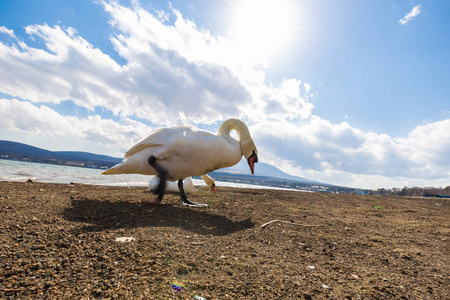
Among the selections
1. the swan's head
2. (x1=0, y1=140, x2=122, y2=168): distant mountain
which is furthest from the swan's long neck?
(x1=0, y1=140, x2=122, y2=168): distant mountain

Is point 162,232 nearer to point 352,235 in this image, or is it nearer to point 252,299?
point 252,299

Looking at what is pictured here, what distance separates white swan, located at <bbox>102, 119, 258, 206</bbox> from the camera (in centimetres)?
519

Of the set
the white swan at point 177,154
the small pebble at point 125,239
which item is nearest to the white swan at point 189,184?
the white swan at point 177,154

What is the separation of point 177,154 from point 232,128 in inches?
76.7

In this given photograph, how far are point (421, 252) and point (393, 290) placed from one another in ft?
5.33

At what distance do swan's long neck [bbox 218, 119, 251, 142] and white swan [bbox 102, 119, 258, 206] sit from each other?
59cm

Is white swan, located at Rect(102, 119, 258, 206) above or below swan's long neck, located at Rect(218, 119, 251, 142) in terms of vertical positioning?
below

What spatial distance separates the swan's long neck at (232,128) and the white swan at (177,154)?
59cm

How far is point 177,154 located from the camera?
5250 mm

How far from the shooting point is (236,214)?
526cm

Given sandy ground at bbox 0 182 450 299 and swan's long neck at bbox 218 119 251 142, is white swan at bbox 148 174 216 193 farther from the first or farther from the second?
sandy ground at bbox 0 182 450 299

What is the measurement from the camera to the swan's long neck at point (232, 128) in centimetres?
624

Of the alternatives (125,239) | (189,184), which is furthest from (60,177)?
(125,239)

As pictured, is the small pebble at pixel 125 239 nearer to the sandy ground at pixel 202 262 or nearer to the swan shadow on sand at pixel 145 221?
the sandy ground at pixel 202 262
